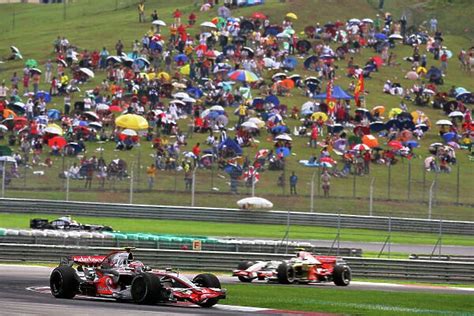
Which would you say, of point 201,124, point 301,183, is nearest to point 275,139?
point 201,124

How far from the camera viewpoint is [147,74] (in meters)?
73.4

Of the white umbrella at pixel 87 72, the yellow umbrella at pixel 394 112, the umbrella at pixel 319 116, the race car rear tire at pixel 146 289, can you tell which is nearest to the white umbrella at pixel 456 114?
the yellow umbrella at pixel 394 112

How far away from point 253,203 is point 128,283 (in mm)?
27649

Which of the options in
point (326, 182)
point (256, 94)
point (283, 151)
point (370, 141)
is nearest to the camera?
point (326, 182)

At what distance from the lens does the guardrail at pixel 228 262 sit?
39.2 meters

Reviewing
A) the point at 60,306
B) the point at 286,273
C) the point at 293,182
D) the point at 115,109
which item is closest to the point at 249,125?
the point at 115,109

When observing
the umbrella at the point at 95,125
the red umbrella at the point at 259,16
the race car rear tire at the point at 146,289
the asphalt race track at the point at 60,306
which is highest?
the red umbrella at the point at 259,16

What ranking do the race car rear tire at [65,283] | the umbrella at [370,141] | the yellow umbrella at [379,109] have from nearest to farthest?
the race car rear tire at [65,283] → the umbrella at [370,141] → the yellow umbrella at [379,109]

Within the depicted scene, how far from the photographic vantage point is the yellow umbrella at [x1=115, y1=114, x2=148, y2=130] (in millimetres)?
63281

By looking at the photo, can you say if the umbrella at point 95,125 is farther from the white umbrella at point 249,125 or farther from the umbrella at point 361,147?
the umbrella at point 361,147

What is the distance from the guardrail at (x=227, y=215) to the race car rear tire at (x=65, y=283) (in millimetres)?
26581

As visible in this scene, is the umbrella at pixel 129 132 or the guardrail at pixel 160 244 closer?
the guardrail at pixel 160 244

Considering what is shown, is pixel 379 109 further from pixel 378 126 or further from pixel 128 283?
pixel 128 283

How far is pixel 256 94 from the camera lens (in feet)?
242
